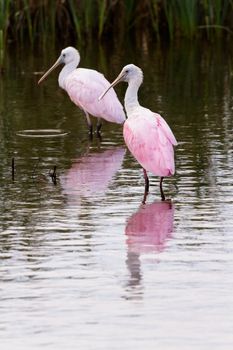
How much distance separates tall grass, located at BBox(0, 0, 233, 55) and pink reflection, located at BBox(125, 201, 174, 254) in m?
11.1

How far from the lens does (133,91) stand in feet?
37.9

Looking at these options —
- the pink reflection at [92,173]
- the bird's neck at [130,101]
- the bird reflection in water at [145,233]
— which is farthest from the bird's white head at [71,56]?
the bird reflection in water at [145,233]

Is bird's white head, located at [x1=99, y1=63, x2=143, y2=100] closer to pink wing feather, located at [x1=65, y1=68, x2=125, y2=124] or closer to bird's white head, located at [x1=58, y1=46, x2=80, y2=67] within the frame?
pink wing feather, located at [x1=65, y1=68, x2=125, y2=124]

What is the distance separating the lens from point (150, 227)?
9203 mm

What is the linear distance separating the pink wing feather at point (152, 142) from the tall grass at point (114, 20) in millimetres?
10067

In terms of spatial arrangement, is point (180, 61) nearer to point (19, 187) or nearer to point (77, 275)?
point (19, 187)

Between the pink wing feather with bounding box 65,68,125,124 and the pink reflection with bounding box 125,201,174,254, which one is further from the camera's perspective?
the pink wing feather with bounding box 65,68,125,124

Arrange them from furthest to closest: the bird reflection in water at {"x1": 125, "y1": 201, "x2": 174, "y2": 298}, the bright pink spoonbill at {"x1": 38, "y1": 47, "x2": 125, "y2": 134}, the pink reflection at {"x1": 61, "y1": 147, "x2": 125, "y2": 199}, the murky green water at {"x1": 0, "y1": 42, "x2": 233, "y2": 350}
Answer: the bright pink spoonbill at {"x1": 38, "y1": 47, "x2": 125, "y2": 134} < the pink reflection at {"x1": 61, "y1": 147, "x2": 125, "y2": 199} < the bird reflection in water at {"x1": 125, "y1": 201, "x2": 174, "y2": 298} < the murky green water at {"x1": 0, "y1": 42, "x2": 233, "y2": 350}

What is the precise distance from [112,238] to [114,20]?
47.9ft

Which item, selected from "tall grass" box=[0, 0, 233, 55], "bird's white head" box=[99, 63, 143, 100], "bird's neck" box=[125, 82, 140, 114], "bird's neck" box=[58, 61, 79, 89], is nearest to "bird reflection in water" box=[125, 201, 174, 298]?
"bird's neck" box=[125, 82, 140, 114]

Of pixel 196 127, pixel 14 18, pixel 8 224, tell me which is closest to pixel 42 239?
pixel 8 224

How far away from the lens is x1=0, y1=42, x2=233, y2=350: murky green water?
6805 mm

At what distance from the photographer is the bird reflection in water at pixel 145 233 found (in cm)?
781

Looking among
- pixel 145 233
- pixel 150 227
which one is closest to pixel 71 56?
pixel 150 227
